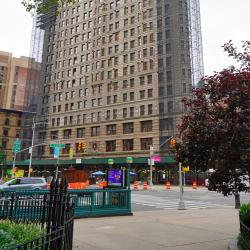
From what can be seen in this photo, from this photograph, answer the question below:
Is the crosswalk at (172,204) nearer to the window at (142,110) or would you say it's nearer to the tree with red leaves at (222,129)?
the tree with red leaves at (222,129)

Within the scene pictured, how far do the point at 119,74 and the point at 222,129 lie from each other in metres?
65.3

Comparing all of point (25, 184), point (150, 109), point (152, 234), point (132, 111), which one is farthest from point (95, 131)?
point (152, 234)

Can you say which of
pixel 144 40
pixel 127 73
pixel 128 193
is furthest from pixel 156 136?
pixel 128 193

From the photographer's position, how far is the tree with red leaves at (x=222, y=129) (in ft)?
22.4

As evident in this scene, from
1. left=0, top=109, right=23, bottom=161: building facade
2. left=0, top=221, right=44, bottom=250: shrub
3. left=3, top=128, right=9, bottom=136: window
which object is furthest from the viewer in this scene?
left=3, top=128, right=9, bottom=136: window

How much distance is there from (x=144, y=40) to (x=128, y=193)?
189 ft

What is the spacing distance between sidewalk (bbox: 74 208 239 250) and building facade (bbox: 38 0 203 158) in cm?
4384

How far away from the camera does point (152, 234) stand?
10.6m

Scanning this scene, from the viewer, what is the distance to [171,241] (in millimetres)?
9469

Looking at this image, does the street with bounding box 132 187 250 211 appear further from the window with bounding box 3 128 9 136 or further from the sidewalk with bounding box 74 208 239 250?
the window with bounding box 3 128 9 136

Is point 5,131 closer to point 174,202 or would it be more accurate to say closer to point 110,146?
point 110,146

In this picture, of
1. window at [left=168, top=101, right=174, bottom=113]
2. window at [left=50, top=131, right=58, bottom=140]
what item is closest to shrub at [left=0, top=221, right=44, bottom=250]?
window at [left=168, top=101, right=174, bottom=113]

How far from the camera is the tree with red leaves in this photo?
684 centimetres

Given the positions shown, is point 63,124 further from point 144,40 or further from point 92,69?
point 144,40
